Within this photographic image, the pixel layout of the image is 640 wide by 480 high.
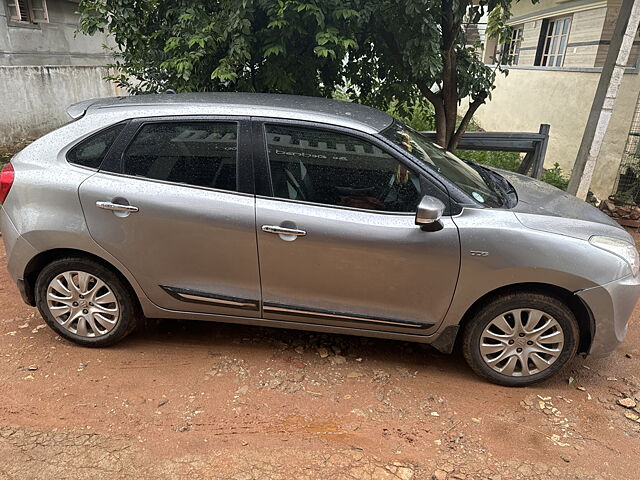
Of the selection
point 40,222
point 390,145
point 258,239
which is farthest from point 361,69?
point 40,222

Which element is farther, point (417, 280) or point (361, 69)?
point (361, 69)

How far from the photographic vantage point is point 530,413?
2996 millimetres

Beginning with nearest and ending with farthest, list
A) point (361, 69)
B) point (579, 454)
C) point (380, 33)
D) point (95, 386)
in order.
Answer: point (579, 454) → point (95, 386) → point (380, 33) → point (361, 69)

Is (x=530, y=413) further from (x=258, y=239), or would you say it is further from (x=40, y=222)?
(x=40, y=222)

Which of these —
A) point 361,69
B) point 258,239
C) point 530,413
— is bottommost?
point 530,413

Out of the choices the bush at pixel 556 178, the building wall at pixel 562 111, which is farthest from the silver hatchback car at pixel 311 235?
the bush at pixel 556 178

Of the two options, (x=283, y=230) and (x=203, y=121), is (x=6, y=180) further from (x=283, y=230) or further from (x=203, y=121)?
(x=283, y=230)

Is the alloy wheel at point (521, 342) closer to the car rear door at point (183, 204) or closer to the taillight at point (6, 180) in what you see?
the car rear door at point (183, 204)

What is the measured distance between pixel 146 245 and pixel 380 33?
10.9ft

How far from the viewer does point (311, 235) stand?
297 centimetres

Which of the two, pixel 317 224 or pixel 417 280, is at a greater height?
pixel 317 224

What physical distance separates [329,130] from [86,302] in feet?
6.52

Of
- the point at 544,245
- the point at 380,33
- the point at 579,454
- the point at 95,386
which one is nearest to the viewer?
the point at 579,454

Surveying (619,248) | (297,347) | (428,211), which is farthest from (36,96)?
(619,248)
